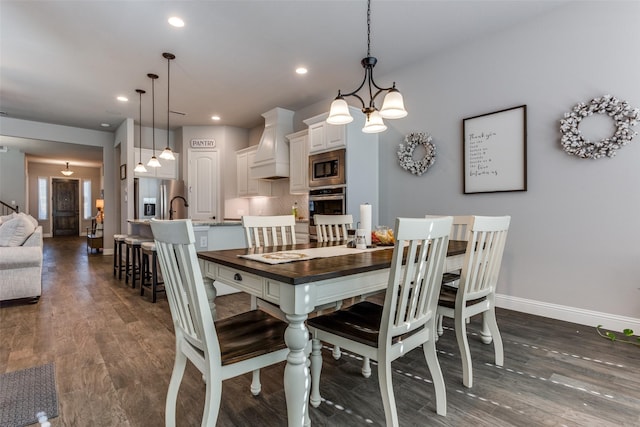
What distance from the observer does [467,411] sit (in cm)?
160

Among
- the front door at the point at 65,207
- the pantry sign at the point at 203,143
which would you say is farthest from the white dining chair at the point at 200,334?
the front door at the point at 65,207

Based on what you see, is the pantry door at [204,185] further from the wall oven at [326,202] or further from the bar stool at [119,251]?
the wall oven at [326,202]

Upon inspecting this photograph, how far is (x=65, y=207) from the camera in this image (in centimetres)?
1177

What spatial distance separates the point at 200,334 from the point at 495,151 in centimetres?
327

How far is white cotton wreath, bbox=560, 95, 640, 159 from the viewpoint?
256cm

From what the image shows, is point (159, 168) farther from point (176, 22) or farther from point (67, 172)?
point (67, 172)

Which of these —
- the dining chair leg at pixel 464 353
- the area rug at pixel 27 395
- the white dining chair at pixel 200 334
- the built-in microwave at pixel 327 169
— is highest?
the built-in microwave at pixel 327 169

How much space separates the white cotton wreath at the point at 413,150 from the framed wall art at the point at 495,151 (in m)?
0.39

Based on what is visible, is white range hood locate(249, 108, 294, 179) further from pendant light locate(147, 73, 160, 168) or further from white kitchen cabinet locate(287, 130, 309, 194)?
pendant light locate(147, 73, 160, 168)

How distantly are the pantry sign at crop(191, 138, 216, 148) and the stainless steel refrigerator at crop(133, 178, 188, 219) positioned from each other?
848 millimetres

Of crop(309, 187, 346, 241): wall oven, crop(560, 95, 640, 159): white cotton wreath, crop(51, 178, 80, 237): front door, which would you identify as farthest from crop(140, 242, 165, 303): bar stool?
crop(51, 178, 80, 237): front door

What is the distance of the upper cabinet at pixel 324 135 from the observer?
417cm

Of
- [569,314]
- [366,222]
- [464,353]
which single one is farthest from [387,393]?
[569,314]

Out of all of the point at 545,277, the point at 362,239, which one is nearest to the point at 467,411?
the point at 362,239
